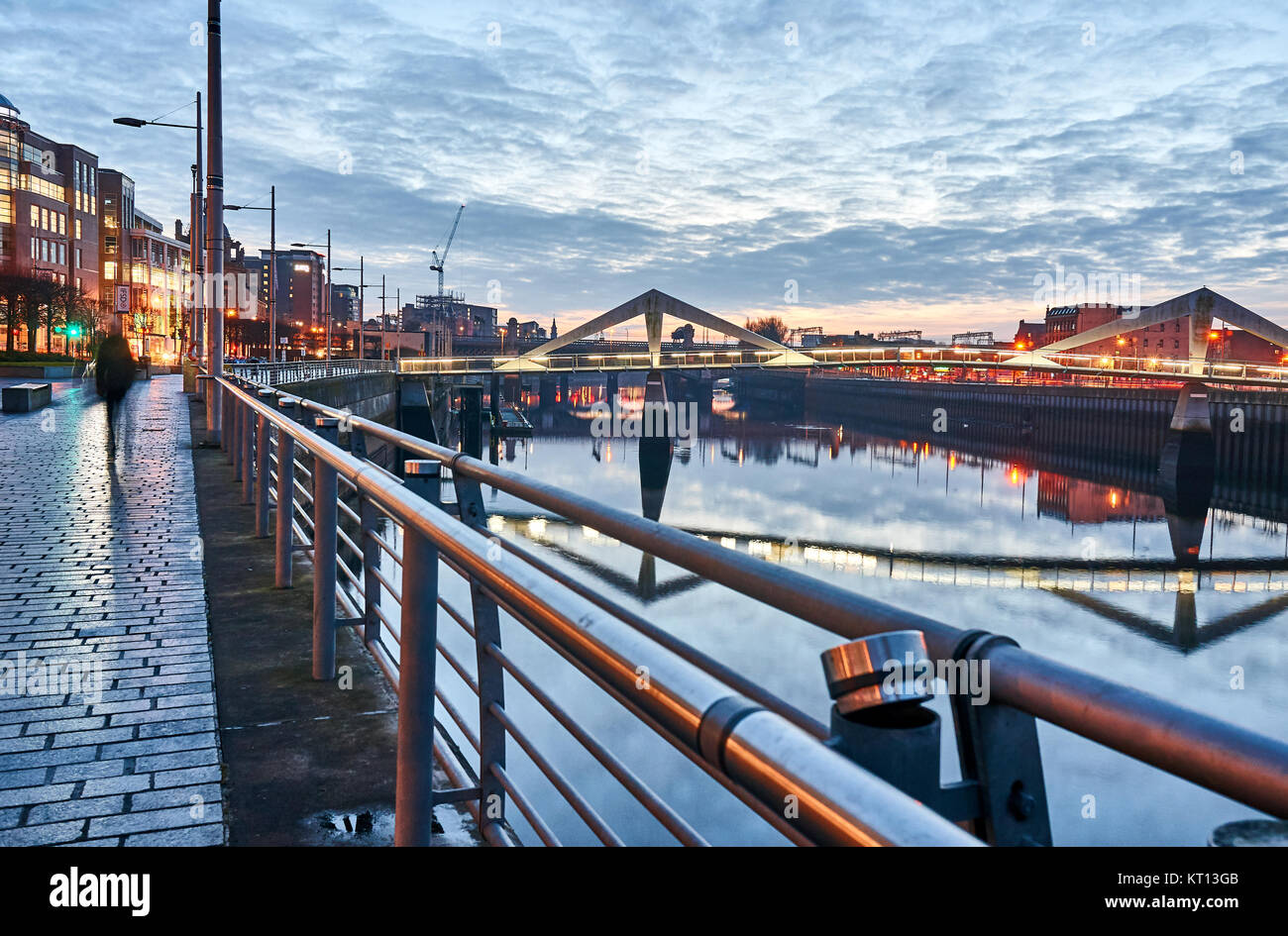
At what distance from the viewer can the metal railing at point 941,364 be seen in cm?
6412

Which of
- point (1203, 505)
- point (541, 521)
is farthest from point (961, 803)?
point (1203, 505)

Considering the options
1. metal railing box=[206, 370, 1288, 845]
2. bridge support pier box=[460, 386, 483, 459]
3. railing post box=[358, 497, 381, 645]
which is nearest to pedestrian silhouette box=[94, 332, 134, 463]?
railing post box=[358, 497, 381, 645]

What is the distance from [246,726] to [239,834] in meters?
1.00

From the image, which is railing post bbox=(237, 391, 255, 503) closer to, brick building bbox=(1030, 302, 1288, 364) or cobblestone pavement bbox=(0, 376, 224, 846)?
cobblestone pavement bbox=(0, 376, 224, 846)

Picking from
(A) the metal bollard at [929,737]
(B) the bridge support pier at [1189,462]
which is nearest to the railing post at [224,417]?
(A) the metal bollard at [929,737]

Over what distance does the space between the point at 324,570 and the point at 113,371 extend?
1318 centimetres

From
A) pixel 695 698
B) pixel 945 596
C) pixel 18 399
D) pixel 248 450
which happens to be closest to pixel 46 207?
pixel 18 399

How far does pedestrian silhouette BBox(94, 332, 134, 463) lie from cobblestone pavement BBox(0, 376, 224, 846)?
4696mm

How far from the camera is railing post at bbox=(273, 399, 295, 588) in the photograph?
588 centimetres

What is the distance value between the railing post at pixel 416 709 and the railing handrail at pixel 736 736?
935 mm

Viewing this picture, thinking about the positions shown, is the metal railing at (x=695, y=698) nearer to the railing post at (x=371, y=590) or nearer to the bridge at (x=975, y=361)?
the railing post at (x=371, y=590)

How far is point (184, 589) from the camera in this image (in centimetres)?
644

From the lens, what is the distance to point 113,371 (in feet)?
50.9

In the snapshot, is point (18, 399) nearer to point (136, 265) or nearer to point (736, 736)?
point (736, 736)
